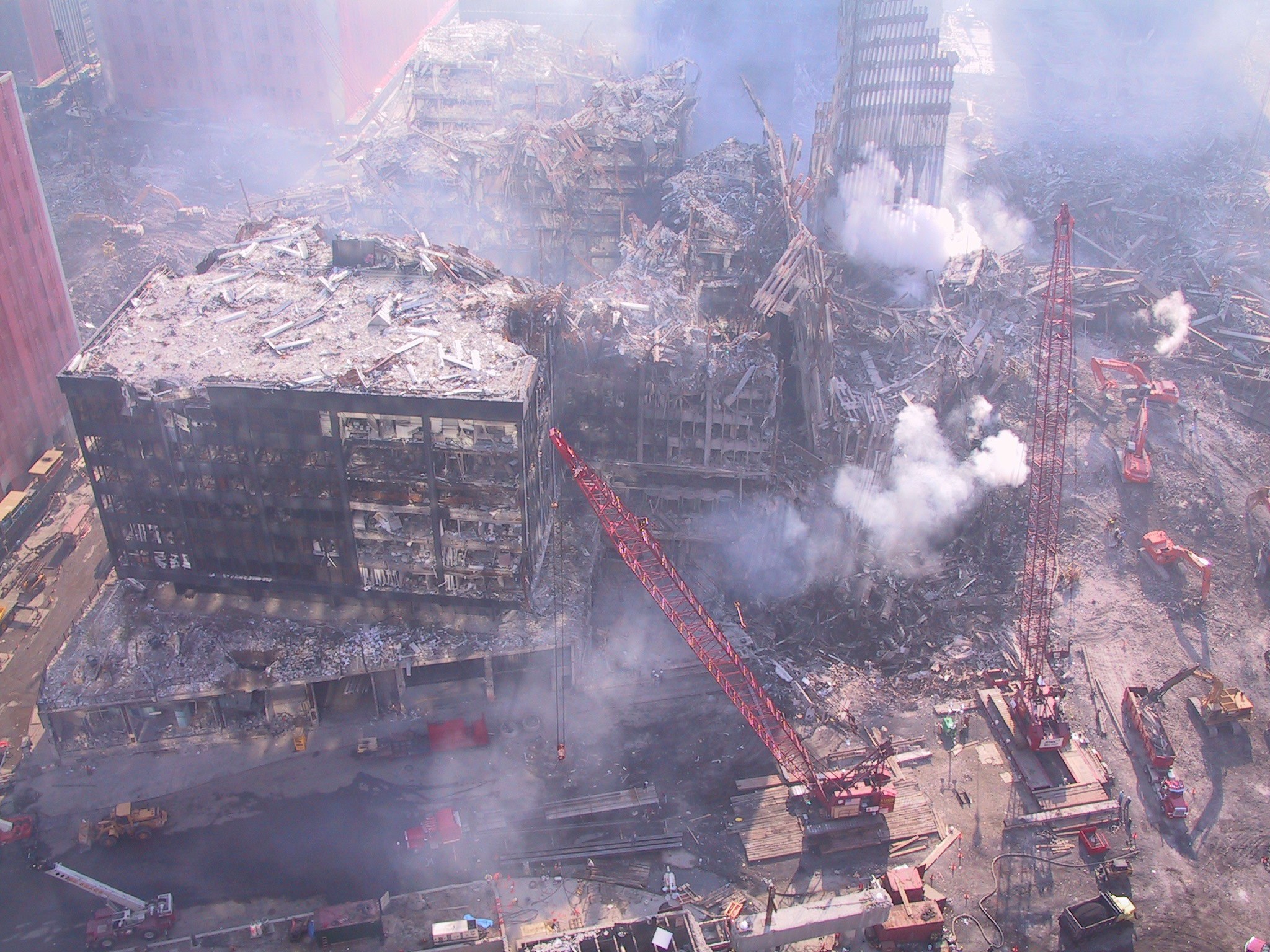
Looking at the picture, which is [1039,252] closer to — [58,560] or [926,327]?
[926,327]

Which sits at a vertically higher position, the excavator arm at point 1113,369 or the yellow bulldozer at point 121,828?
the excavator arm at point 1113,369

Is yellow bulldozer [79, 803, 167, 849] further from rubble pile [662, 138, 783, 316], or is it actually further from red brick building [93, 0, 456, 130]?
red brick building [93, 0, 456, 130]

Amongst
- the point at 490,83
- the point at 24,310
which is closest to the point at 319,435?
the point at 24,310

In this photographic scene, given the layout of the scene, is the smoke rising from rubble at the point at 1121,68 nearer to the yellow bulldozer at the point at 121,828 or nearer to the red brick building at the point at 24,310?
the red brick building at the point at 24,310

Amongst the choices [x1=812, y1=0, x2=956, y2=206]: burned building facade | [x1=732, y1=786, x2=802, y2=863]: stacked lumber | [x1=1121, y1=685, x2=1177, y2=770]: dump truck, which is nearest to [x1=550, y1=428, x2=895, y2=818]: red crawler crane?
[x1=732, y1=786, x2=802, y2=863]: stacked lumber

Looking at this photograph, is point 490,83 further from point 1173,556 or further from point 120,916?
point 120,916

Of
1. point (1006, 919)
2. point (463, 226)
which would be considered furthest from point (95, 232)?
point (1006, 919)

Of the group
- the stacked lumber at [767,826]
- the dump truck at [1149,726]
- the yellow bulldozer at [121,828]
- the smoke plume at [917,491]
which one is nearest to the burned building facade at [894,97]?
the smoke plume at [917,491]
